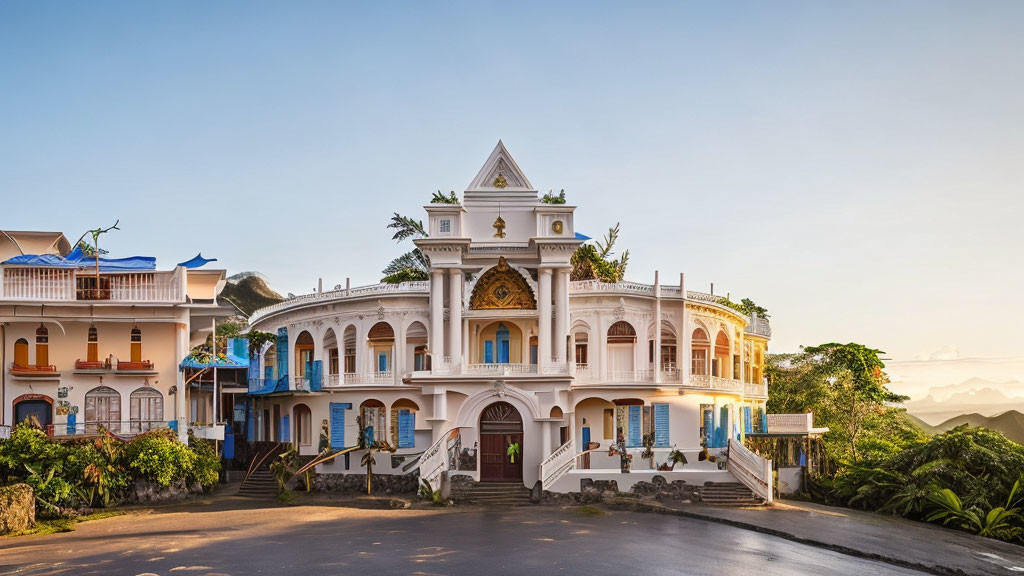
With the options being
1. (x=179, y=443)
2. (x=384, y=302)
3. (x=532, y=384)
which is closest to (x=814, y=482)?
(x=532, y=384)

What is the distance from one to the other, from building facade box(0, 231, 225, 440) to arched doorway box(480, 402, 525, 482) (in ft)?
39.5

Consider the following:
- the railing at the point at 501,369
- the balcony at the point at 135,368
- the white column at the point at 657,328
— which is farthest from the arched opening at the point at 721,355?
the balcony at the point at 135,368

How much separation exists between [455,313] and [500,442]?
556 centimetres

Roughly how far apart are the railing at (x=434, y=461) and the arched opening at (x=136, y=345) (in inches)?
508

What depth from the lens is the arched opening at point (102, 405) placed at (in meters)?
37.7

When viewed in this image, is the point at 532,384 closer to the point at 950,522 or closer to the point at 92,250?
the point at 950,522

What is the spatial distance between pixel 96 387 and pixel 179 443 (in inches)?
199

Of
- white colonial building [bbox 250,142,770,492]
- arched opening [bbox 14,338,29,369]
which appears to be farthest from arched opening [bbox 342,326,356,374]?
arched opening [bbox 14,338,29,369]

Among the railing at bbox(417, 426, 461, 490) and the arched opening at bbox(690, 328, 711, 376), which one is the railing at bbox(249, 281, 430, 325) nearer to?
the railing at bbox(417, 426, 461, 490)

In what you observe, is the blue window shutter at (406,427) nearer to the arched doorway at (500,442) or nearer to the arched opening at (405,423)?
the arched opening at (405,423)

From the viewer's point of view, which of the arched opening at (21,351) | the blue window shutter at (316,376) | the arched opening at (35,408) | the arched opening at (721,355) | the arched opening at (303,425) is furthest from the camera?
the arched opening at (721,355)

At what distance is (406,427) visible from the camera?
39.3 m

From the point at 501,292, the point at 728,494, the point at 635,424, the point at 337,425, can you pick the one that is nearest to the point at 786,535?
the point at 728,494

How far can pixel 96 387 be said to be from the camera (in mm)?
37812
